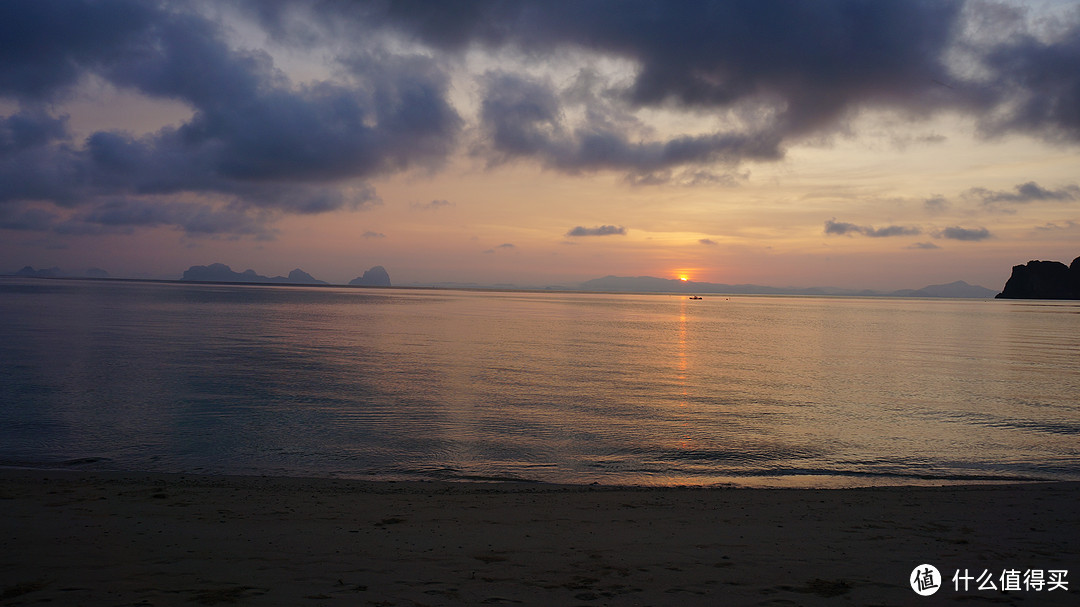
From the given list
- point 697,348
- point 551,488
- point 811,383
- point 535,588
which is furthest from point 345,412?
point 697,348

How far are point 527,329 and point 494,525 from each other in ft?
196

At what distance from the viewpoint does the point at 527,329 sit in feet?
229

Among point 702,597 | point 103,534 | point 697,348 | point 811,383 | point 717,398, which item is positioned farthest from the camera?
point 697,348

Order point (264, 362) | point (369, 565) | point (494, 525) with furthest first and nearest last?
point (264, 362)
point (494, 525)
point (369, 565)

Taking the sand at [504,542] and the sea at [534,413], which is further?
the sea at [534,413]

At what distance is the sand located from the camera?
23.9 ft

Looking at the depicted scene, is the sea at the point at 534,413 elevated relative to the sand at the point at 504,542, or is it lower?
lower

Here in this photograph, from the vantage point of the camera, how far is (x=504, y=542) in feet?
30.1

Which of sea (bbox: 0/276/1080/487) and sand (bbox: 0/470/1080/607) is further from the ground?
sand (bbox: 0/470/1080/607)

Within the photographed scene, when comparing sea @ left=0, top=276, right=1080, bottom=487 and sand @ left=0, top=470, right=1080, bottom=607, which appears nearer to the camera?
sand @ left=0, top=470, right=1080, bottom=607

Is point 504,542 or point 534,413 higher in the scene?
point 504,542

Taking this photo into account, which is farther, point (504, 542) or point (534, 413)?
point (534, 413)

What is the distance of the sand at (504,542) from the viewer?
286 inches

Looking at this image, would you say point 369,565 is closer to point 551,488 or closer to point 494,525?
point 494,525
